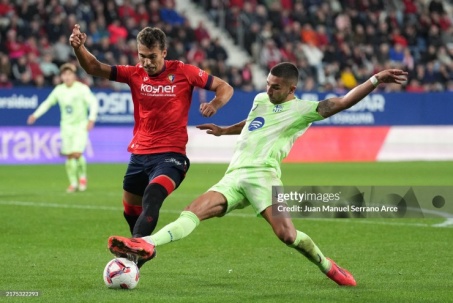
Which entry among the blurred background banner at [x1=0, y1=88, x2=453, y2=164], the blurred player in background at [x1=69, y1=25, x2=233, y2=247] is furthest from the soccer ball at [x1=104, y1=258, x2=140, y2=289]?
the blurred background banner at [x1=0, y1=88, x2=453, y2=164]

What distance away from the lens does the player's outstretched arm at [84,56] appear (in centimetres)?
879

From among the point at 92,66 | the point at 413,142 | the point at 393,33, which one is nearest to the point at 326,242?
the point at 92,66

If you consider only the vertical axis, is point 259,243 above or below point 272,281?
below

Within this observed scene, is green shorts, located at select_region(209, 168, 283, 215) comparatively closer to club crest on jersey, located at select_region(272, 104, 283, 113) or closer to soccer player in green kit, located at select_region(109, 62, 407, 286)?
soccer player in green kit, located at select_region(109, 62, 407, 286)

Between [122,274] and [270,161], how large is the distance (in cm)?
160

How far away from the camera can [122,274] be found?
26.6ft

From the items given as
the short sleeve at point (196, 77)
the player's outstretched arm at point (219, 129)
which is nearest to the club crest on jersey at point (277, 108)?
the player's outstretched arm at point (219, 129)

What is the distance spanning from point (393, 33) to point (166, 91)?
26.2 metres

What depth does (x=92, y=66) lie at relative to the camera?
909 centimetres

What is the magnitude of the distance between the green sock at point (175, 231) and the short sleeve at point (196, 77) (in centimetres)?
158

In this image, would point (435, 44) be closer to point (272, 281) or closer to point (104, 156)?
point (104, 156)

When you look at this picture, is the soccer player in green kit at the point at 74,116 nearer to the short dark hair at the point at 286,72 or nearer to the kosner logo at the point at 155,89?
the kosner logo at the point at 155,89

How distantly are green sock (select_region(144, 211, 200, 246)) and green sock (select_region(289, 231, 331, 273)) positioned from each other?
88 centimetres

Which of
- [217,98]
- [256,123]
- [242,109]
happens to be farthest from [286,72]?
[242,109]
